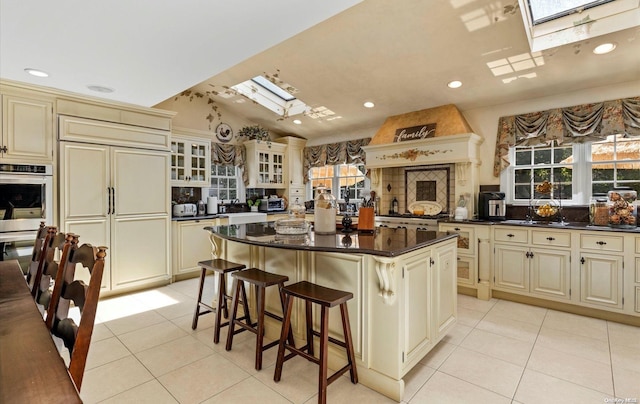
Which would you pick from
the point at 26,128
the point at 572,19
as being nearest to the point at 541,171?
the point at 572,19

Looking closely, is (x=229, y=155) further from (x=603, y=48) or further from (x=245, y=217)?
(x=603, y=48)

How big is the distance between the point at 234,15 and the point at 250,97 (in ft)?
11.5

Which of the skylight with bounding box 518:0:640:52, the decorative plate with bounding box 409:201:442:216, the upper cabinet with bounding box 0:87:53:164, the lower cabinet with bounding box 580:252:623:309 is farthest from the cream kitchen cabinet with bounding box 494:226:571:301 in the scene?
the upper cabinet with bounding box 0:87:53:164

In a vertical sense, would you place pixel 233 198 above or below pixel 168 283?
above

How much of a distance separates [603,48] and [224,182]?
214 inches

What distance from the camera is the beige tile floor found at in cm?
198

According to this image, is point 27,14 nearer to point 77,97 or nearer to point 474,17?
point 77,97

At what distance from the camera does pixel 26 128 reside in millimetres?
3230

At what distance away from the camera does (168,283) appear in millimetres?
4332

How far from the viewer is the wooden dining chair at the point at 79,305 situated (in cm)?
98

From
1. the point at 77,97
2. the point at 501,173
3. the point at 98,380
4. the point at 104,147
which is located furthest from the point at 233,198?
the point at 501,173

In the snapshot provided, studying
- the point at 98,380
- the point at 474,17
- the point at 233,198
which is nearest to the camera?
the point at 98,380

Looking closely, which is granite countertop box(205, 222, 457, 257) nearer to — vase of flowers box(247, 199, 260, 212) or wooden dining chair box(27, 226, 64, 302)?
wooden dining chair box(27, 226, 64, 302)

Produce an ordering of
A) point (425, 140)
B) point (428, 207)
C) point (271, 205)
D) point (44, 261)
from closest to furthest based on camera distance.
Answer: point (44, 261) < point (425, 140) < point (428, 207) < point (271, 205)
